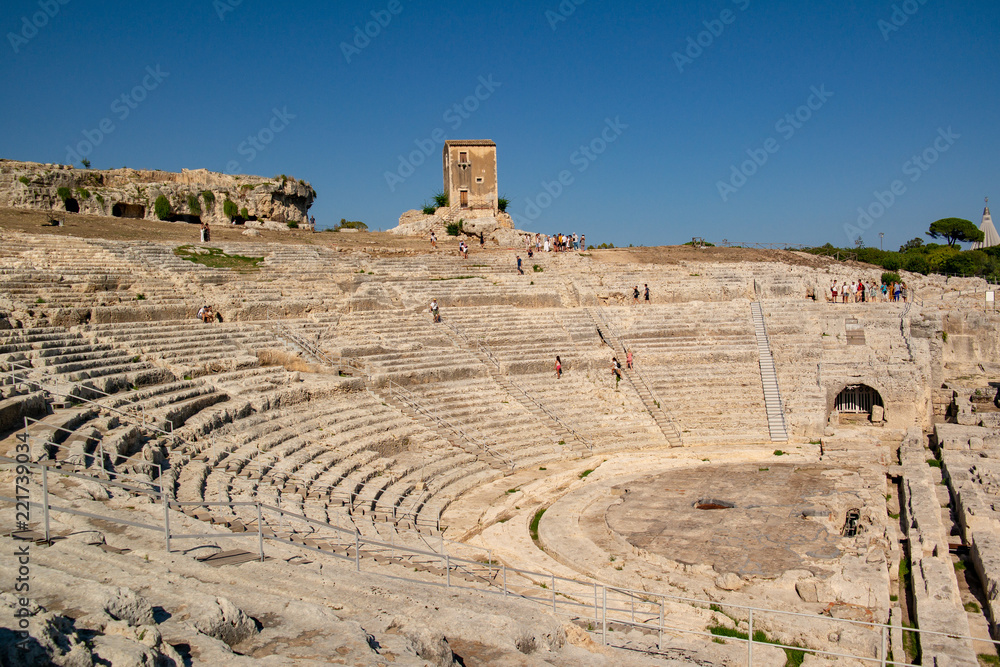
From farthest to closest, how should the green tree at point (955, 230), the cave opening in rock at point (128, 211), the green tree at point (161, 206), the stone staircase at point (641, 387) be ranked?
the green tree at point (955, 230), the green tree at point (161, 206), the cave opening in rock at point (128, 211), the stone staircase at point (641, 387)

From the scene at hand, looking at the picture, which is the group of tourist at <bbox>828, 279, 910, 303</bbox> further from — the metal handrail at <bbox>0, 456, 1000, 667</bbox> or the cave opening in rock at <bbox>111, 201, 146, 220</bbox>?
the cave opening in rock at <bbox>111, 201, 146, 220</bbox>

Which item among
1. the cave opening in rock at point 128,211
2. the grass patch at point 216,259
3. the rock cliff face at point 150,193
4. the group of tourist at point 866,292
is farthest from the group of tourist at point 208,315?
the group of tourist at point 866,292

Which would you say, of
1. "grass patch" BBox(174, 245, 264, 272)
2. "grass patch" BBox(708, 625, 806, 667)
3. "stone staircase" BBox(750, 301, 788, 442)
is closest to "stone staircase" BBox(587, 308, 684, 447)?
"stone staircase" BBox(750, 301, 788, 442)

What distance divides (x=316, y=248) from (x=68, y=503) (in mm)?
21785

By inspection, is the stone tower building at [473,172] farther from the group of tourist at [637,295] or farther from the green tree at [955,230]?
the green tree at [955,230]

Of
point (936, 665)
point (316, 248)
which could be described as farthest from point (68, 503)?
point (316, 248)

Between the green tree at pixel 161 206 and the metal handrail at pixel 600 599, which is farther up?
the green tree at pixel 161 206

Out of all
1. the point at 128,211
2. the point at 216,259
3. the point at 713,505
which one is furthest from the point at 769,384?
the point at 128,211

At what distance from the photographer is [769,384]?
68.9 ft

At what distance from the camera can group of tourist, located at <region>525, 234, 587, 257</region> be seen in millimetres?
32906

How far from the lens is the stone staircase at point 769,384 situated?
19094 millimetres

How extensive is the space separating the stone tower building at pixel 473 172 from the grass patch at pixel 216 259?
53.6ft

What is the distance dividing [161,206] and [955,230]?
58.9 m

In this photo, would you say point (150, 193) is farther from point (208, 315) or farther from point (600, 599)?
point (600, 599)
